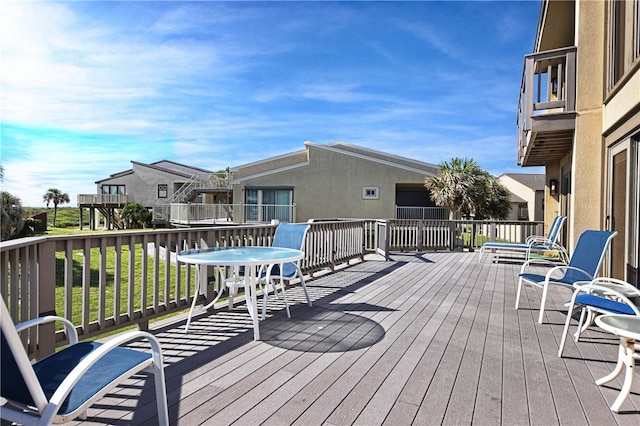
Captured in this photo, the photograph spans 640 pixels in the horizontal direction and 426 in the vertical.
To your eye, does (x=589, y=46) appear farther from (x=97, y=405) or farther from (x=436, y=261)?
(x=97, y=405)

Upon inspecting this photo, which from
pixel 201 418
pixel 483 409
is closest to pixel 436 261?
pixel 483 409

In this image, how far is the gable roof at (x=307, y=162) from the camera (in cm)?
1805

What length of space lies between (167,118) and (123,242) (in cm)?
3309

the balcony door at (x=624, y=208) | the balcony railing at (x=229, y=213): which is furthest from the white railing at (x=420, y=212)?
the balcony door at (x=624, y=208)

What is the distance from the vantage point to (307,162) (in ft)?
62.7

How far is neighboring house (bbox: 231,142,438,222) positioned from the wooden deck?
1399 cm

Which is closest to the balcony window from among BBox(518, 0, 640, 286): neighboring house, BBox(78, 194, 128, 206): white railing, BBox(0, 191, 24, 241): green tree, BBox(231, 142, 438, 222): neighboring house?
BBox(78, 194, 128, 206): white railing

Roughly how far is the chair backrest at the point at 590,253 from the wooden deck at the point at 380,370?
20.9 inches

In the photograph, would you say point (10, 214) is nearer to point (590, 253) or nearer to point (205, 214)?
point (205, 214)

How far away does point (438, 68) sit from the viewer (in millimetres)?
16797

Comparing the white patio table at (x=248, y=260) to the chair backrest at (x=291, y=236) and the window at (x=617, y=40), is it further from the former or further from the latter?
the window at (x=617, y=40)

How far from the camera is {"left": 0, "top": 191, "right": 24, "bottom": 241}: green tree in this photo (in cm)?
1392

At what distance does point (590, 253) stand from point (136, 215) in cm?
3063

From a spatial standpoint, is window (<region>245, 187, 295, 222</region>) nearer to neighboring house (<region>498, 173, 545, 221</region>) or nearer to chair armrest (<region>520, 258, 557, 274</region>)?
chair armrest (<region>520, 258, 557, 274</region>)
